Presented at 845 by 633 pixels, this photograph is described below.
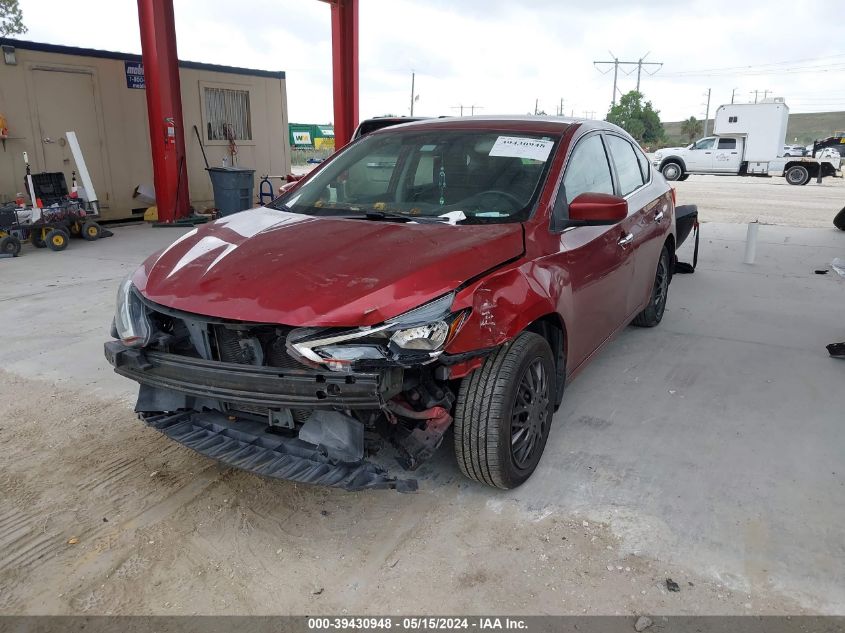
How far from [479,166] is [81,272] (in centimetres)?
591

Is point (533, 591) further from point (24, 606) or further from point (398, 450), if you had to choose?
point (24, 606)

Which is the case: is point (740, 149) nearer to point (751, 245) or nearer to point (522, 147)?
point (751, 245)

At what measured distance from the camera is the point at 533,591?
7.64 feet

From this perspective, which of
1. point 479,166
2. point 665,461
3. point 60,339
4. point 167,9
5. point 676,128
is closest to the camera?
point 665,461

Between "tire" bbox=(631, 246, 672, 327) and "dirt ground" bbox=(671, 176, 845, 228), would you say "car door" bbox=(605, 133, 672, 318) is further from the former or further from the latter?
"dirt ground" bbox=(671, 176, 845, 228)

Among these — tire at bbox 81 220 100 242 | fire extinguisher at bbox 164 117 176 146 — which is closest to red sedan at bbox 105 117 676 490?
tire at bbox 81 220 100 242

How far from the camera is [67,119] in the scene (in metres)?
10.7

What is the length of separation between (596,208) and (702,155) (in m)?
27.9

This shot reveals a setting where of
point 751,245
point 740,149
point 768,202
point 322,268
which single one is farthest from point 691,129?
point 322,268

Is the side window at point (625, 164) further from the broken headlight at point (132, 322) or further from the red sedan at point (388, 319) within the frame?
the broken headlight at point (132, 322)

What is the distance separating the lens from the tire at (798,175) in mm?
23719

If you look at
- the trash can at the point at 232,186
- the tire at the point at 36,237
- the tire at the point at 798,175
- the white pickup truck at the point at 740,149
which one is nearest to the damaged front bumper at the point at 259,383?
the tire at the point at 36,237

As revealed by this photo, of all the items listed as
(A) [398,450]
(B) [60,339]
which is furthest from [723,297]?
(B) [60,339]

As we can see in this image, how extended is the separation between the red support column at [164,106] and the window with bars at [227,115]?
6.11 feet
